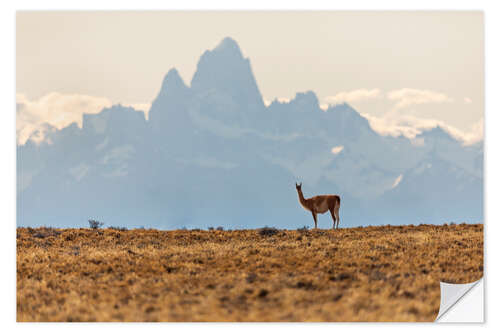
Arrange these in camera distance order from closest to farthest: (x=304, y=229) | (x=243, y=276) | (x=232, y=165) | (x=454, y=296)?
(x=454, y=296) → (x=243, y=276) → (x=304, y=229) → (x=232, y=165)

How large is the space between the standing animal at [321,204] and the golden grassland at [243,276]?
9.60 ft

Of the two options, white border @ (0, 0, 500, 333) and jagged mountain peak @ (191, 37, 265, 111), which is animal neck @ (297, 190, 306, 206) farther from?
white border @ (0, 0, 500, 333)

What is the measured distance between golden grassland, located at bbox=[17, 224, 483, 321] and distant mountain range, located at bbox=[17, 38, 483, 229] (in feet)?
5.05

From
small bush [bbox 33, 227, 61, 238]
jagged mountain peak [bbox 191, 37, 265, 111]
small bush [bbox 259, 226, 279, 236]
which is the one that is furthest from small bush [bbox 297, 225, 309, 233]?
small bush [bbox 33, 227, 61, 238]

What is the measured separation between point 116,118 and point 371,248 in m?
14.5

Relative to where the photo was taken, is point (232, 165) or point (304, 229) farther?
point (232, 165)

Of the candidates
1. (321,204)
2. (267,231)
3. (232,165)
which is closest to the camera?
(267,231)

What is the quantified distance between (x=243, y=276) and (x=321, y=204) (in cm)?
813

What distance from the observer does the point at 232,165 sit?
32594 mm

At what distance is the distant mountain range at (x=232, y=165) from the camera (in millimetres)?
16672

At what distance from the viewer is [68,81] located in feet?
51.2
